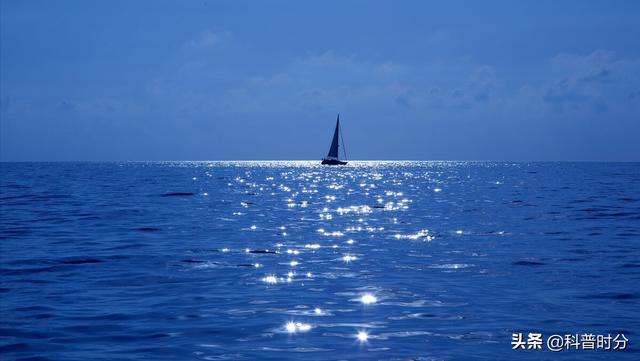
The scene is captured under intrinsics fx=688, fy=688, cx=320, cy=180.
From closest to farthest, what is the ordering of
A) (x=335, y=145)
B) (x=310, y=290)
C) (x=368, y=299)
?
(x=368, y=299), (x=310, y=290), (x=335, y=145)

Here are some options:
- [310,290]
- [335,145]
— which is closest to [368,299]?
[310,290]

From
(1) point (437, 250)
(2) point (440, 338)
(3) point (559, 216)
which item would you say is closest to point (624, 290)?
(2) point (440, 338)

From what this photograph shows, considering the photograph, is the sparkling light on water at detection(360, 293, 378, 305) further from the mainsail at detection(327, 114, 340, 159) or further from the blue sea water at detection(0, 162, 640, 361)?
the mainsail at detection(327, 114, 340, 159)

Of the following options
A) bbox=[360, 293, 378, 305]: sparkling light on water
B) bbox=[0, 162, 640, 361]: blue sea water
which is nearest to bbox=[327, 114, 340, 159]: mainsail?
bbox=[0, 162, 640, 361]: blue sea water

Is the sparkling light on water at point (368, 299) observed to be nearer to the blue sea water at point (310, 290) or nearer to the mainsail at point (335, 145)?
the blue sea water at point (310, 290)

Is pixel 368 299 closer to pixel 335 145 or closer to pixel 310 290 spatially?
pixel 310 290

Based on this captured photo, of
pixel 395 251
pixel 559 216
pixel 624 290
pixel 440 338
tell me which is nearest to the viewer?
pixel 440 338

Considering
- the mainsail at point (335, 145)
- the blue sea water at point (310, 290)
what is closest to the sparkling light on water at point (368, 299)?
the blue sea water at point (310, 290)

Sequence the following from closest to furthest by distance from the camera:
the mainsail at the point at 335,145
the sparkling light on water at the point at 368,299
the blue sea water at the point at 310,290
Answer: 1. the blue sea water at the point at 310,290
2. the sparkling light on water at the point at 368,299
3. the mainsail at the point at 335,145

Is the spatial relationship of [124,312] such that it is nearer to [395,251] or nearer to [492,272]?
[492,272]

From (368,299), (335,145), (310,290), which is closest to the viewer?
(368,299)

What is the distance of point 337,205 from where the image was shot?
180 feet

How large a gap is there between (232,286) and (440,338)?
6.75 meters

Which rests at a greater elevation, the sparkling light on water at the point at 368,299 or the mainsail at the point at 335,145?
the mainsail at the point at 335,145
